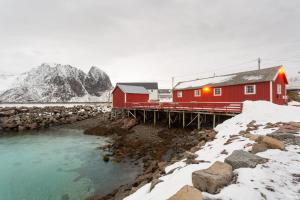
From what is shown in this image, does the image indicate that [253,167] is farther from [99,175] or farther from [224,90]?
[224,90]

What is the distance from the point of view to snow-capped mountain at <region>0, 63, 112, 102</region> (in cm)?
8912

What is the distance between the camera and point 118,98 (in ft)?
103

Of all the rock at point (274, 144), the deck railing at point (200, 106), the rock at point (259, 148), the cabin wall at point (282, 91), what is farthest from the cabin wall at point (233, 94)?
the rock at point (259, 148)

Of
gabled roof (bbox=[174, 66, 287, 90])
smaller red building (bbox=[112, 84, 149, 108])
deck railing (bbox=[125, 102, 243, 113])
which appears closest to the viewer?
deck railing (bbox=[125, 102, 243, 113])

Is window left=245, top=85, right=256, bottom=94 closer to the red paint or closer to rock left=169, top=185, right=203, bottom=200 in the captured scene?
rock left=169, top=185, right=203, bottom=200

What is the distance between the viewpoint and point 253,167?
4656 mm

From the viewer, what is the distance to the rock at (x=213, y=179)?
12.6 ft

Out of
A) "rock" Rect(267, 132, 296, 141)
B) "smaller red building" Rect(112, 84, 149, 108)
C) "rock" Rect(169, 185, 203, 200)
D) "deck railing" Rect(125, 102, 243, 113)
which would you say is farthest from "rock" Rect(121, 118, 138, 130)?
"rock" Rect(169, 185, 203, 200)

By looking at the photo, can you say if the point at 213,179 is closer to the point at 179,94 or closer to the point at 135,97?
the point at 179,94

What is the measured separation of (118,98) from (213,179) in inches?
1123

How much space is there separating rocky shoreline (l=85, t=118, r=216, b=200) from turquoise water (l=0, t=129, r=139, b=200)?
960 millimetres

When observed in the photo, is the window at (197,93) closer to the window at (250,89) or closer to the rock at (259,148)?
the window at (250,89)

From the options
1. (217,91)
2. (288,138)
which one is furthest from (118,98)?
(288,138)

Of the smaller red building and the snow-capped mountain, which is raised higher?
the snow-capped mountain
